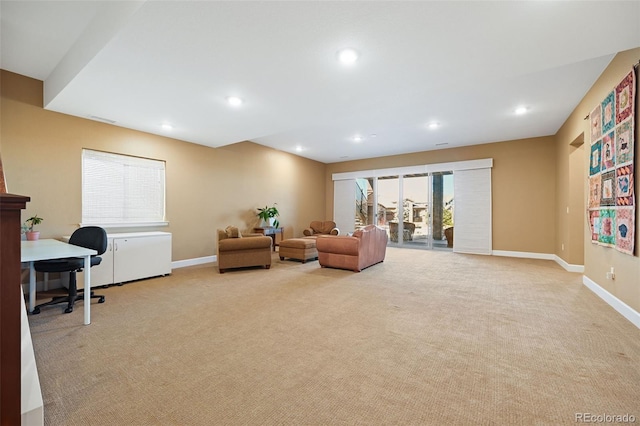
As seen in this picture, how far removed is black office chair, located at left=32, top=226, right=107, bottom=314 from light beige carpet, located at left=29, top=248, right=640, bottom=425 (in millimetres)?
193

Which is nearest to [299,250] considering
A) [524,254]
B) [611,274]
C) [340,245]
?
[340,245]

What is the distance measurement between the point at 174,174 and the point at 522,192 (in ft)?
25.8

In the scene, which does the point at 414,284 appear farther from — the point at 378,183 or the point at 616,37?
the point at 378,183

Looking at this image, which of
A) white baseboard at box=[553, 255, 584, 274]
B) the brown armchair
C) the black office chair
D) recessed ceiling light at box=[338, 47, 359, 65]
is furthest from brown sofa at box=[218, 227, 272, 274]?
white baseboard at box=[553, 255, 584, 274]

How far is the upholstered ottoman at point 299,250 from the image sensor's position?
229 inches

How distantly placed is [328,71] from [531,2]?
1.68 m

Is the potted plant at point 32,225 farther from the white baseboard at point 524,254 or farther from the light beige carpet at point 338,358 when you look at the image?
the white baseboard at point 524,254

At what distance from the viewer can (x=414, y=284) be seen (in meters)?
4.10

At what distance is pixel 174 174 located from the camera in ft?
17.9

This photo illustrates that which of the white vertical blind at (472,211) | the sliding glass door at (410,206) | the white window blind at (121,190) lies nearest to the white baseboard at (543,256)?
the white vertical blind at (472,211)

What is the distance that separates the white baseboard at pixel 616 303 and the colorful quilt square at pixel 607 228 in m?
0.59

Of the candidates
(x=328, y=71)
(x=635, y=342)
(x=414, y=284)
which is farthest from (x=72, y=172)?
(x=635, y=342)

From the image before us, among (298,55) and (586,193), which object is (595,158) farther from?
(298,55)

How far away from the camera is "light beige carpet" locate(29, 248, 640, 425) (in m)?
1.52
